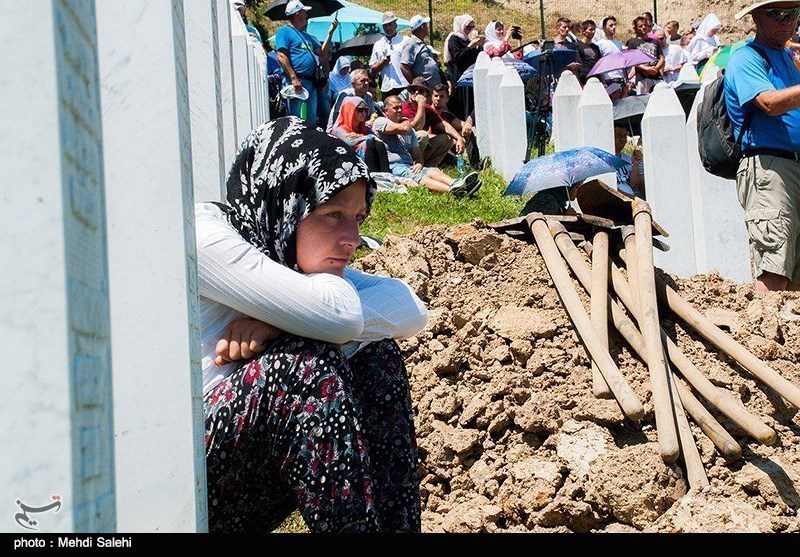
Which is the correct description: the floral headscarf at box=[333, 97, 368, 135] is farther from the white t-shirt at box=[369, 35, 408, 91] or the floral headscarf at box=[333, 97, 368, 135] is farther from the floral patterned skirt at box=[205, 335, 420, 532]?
the floral patterned skirt at box=[205, 335, 420, 532]

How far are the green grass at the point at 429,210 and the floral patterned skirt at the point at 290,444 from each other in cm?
488

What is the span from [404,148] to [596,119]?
287cm

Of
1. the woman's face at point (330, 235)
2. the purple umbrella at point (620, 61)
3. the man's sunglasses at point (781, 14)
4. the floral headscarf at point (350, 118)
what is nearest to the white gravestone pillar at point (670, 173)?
the man's sunglasses at point (781, 14)

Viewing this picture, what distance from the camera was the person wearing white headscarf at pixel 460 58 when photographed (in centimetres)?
1281

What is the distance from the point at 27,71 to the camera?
0.81 m

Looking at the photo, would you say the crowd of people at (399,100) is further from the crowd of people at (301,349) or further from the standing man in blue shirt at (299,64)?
the crowd of people at (301,349)

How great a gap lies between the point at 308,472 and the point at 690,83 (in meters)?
9.15

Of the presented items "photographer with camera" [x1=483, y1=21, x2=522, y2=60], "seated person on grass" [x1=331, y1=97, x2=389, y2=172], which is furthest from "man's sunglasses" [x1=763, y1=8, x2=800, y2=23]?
"photographer with camera" [x1=483, y1=21, x2=522, y2=60]

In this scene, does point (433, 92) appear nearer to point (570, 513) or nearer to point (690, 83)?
point (690, 83)

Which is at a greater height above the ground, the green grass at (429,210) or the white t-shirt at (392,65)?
the white t-shirt at (392,65)

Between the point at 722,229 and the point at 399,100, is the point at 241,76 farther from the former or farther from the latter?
the point at 399,100

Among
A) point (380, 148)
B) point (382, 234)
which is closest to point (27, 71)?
point (382, 234)

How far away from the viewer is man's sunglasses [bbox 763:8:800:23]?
17.4ft

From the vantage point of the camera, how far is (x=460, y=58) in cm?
1334
